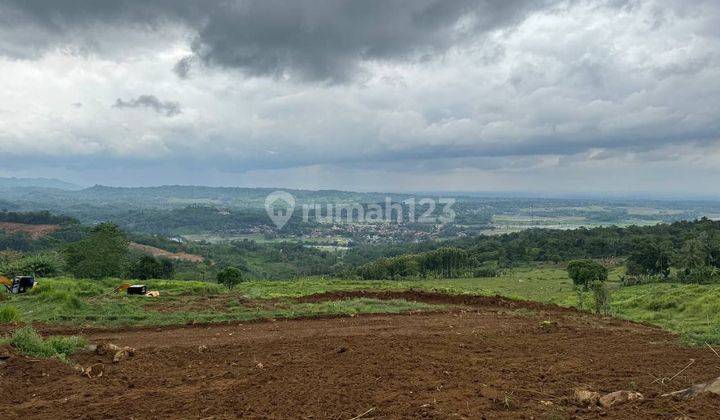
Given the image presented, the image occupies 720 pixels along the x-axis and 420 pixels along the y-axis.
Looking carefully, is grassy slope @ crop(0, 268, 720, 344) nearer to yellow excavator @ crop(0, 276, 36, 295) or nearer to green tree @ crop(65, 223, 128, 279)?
yellow excavator @ crop(0, 276, 36, 295)

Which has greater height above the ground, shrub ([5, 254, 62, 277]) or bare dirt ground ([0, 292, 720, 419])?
bare dirt ground ([0, 292, 720, 419])

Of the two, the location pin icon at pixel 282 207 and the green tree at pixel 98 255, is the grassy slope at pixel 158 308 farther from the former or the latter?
the location pin icon at pixel 282 207

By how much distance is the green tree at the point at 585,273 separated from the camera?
113 ft

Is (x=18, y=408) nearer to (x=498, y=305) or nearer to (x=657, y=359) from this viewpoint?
(x=657, y=359)

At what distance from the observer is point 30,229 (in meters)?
116

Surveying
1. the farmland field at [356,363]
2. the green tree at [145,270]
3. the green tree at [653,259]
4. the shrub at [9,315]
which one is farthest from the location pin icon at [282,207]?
the farmland field at [356,363]

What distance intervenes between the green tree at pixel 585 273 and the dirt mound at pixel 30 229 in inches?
4495

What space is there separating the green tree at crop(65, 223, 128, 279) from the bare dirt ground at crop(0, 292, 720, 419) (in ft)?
79.4

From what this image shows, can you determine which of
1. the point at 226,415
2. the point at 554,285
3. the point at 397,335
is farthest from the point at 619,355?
the point at 554,285

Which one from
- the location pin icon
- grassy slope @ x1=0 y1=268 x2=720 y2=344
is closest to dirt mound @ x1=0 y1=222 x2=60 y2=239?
the location pin icon

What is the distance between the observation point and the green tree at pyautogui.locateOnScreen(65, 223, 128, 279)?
32.8 meters

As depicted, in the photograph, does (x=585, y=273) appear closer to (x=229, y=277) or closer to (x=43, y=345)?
(x=229, y=277)

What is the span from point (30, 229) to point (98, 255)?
10414 centimetres

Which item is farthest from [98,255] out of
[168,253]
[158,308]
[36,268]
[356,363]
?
[168,253]
